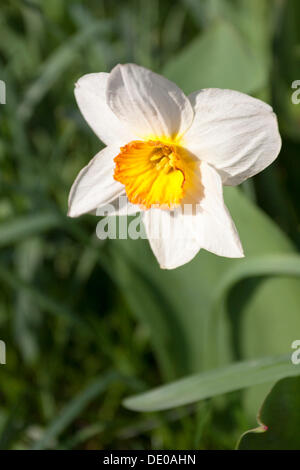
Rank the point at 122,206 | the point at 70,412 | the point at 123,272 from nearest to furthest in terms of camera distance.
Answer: the point at 122,206 → the point at 70,412 → the point at 123,272

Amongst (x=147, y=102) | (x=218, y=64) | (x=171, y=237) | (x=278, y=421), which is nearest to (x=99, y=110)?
(x=147, y=102)

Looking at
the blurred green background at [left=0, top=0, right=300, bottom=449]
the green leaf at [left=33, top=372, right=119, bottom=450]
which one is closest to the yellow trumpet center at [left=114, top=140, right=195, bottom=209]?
the blurred green background at [left=0, top=0, right=300, bottom=449]

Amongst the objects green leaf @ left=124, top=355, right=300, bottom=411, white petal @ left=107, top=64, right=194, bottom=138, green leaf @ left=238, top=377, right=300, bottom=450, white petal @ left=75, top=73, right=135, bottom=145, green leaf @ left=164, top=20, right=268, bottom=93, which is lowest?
green leaf @ left=238, top=377, right=300, bottom=450

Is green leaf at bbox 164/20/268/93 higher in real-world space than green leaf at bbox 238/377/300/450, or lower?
higher

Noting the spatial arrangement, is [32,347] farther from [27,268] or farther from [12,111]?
[12,111]

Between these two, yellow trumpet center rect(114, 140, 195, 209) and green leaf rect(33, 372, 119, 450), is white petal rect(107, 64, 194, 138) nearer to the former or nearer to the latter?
yellow trumpet center rect(114, 140, 195, 209)

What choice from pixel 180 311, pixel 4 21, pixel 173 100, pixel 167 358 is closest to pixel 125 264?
pixel 180 311

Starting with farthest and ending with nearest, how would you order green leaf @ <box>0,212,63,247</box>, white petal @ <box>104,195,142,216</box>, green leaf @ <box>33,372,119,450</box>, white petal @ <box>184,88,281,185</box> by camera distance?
green leaf @ <box>0,212,63,247</box>
green leaf @ <box>33,372,119,450</box>
white petal @ <box>104,195,142,216</box>
white petal @ <box>184,88,281,185</box>

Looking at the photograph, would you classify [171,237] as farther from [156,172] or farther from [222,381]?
[222,381]
